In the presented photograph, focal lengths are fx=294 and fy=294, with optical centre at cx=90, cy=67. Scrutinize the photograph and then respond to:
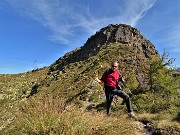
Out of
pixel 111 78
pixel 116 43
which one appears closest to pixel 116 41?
pixel 116 43

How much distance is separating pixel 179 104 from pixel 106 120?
849 cm

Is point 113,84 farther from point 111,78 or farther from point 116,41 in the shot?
point 116,41

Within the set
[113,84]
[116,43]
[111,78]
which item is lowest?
[113,84]

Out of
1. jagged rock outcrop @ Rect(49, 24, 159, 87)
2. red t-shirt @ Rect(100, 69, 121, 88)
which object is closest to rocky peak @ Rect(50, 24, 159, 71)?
jagged rock outcrop @ Rect(49, 24, 159, 87)

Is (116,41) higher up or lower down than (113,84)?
higher up

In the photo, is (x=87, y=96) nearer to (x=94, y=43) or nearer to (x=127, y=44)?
(x=127, y=44)

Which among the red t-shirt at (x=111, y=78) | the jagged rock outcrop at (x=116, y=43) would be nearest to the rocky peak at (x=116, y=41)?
the jagged rock outcrop at (x=116, y=43)

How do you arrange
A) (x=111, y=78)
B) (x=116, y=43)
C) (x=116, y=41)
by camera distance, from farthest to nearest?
(x=116, y=41) → (x=116, y=43) → (x=111, y=78)

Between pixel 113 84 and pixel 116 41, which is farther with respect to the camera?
pixel 116 41

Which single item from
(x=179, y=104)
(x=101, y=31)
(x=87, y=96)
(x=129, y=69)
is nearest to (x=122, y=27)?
(x=101, y=31)

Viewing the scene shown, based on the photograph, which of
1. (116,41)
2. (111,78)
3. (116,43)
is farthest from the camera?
(116,41)

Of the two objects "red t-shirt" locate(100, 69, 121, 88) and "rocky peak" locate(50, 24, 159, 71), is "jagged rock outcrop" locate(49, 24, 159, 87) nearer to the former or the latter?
"rocky peak" locate(50, 24, 159, 71)

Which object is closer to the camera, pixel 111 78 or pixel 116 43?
pixel 111 78

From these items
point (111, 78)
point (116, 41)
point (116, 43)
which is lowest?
point (111, 78)
